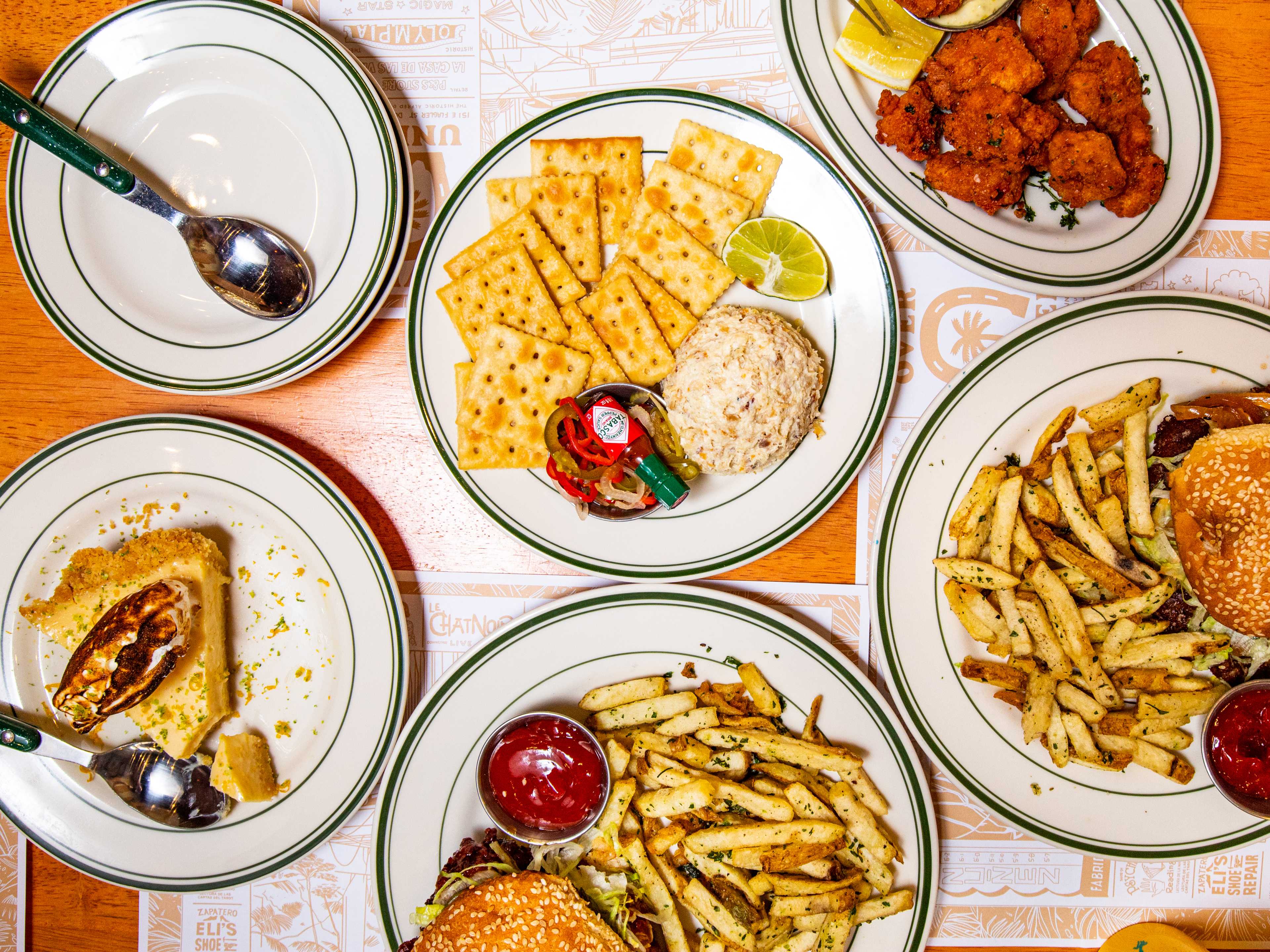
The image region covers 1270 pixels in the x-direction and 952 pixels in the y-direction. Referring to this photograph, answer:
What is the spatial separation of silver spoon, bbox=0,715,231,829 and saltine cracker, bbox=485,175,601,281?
232 centimetres

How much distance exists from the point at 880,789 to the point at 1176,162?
240 cm

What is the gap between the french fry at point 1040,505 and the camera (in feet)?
7.79

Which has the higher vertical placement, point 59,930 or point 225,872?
point 225,872

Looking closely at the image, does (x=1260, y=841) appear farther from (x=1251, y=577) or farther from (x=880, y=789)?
(x=880, y=789)

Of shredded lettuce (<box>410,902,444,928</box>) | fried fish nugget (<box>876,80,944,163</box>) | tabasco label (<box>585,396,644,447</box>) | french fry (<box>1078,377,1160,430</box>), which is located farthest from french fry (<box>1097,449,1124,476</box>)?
shredded lettuce (<box>410,902,444,928</box>)

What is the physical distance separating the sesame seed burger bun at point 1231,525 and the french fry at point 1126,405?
224 mm

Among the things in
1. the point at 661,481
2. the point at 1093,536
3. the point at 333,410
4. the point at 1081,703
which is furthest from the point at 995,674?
the point at 333,410

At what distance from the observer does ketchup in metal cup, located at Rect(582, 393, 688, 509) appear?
7.57 ft

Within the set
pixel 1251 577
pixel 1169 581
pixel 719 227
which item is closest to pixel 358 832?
pixel 719 227

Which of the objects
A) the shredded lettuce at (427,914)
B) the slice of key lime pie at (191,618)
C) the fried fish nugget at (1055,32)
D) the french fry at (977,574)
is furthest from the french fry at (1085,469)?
the slice of key lime pie at (191,618)

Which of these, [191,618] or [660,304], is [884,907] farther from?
[191,618]

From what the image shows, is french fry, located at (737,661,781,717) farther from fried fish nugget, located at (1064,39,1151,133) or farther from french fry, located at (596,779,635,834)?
fried fish nugget, located at (1064,39,1151,133)

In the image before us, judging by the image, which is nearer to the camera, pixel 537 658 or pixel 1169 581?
pixel 1169 581

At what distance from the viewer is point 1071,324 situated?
239cm
